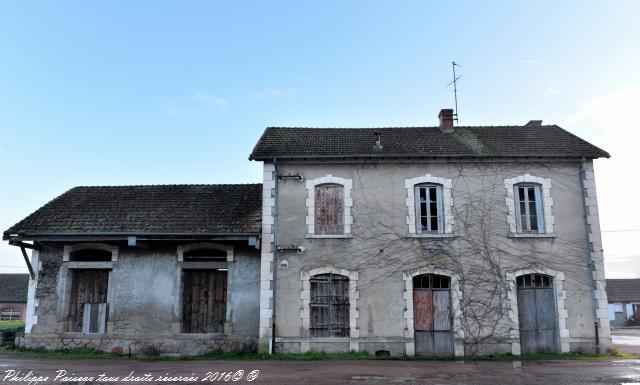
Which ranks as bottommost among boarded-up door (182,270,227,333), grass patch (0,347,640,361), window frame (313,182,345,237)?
grass patch (0,347,640,361)

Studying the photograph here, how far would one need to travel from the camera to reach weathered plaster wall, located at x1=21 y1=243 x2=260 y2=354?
1374 cm

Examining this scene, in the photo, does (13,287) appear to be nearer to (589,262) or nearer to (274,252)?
(274,252)

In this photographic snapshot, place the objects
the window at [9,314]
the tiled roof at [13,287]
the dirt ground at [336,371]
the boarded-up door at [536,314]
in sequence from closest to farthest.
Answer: the dirt ground at [336,371] < the boarded-up door at [536,314] < the window at [9,314] < the tiled roof at [13,287]

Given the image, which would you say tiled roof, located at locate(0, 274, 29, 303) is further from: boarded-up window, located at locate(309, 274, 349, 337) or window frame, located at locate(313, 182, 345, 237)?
window frame, located at locate(313, 182, 345, 237)

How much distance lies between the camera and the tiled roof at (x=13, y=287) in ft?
121

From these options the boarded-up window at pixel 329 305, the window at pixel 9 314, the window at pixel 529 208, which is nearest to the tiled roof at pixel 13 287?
the window at pixel 9 314

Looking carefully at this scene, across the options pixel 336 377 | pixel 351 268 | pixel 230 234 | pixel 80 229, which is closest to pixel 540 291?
pixel 351 268

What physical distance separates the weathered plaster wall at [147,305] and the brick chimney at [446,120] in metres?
6.76

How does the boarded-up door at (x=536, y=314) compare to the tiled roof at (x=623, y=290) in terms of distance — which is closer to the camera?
the boarded-up door at (x=536, y=314)

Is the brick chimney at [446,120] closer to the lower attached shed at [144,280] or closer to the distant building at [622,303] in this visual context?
the lower attached shed at [144,280]

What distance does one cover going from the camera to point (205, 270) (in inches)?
568

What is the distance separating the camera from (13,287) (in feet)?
124

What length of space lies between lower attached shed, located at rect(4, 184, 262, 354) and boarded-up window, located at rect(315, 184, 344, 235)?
5.58 ft

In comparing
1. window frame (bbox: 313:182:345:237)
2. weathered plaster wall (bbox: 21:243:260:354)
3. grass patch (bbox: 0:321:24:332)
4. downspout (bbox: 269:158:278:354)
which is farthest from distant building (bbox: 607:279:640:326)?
grass patch (bbox: 0:321:24:332)
